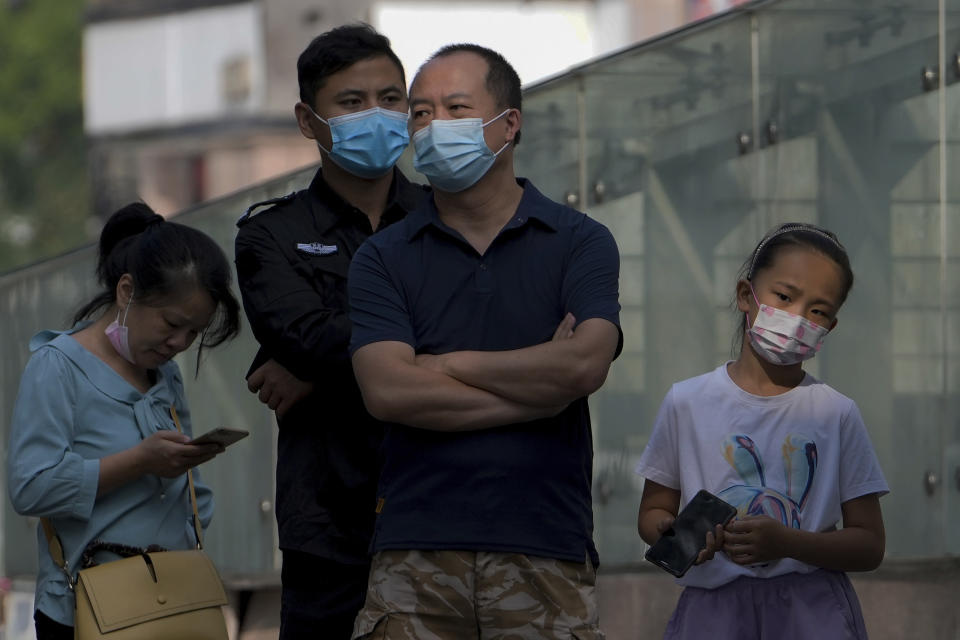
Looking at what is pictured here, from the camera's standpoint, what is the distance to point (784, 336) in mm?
4172

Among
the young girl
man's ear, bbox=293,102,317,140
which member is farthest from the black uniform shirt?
the young girl

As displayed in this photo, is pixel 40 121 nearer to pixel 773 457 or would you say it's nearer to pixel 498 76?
pixel 498 76

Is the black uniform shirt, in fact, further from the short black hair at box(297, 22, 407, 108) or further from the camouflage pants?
the camouflage pants

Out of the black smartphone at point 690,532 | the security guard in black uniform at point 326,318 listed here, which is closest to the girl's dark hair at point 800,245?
the black smartphone at point 690,532

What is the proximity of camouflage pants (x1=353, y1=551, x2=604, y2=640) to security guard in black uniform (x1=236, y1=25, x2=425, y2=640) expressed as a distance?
0.63m

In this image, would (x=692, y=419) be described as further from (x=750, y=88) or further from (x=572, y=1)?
(x=572, y=1)

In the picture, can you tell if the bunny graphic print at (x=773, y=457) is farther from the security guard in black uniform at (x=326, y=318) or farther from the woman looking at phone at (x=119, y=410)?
the woman looking at phone at (x=119, y=410)

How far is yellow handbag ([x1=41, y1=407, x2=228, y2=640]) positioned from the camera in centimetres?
416

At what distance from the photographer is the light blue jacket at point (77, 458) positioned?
4273 mm

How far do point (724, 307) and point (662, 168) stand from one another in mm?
569

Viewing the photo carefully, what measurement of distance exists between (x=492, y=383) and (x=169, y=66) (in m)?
33.3

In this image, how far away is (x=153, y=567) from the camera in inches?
169

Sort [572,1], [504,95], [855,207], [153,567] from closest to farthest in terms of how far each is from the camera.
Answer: [504,95]
[153,567]
[855,207]
[572,1]

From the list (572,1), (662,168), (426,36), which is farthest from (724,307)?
(572,1)
